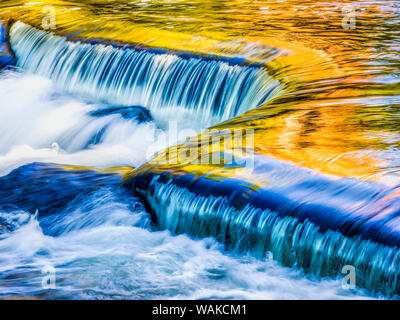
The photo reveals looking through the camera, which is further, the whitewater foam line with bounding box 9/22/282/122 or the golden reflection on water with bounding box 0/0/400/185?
the whitewater foam line with bounding box 9/22/282/122

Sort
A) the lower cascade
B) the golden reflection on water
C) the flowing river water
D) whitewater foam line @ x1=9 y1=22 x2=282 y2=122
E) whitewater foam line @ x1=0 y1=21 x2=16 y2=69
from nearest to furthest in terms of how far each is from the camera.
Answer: the lower cascade, the flowing river water, the golden reflection on water, whitewater foam line @ x1=9 y1=22 x2=282 y2=122, whitewater foam line @ x1=0 y1=21 x2=16 y2=69

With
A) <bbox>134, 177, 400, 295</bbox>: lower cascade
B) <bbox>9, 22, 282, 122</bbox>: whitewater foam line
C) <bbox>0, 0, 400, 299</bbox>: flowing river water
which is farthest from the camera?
<bbox>9, 22, 282, 122</bbox>: whitewater foam line

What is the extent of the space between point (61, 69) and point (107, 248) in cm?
492

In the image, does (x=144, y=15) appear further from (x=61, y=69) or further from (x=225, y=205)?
(x=225, y=205)

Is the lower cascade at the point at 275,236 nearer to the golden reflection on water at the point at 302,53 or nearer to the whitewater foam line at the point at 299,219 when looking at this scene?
the whitewater foam line at the point at 299,219

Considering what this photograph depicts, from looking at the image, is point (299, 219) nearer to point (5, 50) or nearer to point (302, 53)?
point (302, 53)

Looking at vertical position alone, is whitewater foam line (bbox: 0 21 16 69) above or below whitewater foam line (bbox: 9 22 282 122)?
above

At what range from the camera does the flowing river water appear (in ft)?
13.6

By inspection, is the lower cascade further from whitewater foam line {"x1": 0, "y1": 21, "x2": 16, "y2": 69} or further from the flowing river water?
whitewater foam line {"x1": 0, "y1": 21, "x2": 16, "y2": 69}

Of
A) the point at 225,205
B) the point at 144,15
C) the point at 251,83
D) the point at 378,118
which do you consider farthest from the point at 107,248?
the point at 144,15

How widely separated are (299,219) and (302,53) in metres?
3.46

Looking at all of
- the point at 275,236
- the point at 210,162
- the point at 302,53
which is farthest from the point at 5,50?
the point at 275,236

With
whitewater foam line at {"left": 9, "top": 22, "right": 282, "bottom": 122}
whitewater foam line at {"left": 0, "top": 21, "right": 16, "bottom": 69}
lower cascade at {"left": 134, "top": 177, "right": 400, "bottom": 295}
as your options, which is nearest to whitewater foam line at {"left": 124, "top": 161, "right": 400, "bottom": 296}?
lower cascade at {"left": 134, "top": 177, "right": 400, "bottom": 295}

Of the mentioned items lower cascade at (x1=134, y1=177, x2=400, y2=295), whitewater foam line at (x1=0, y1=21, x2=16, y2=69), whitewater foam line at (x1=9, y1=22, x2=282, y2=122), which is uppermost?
whitewater foam line at (x1=0, y1=21, x2=16, y2=69)
